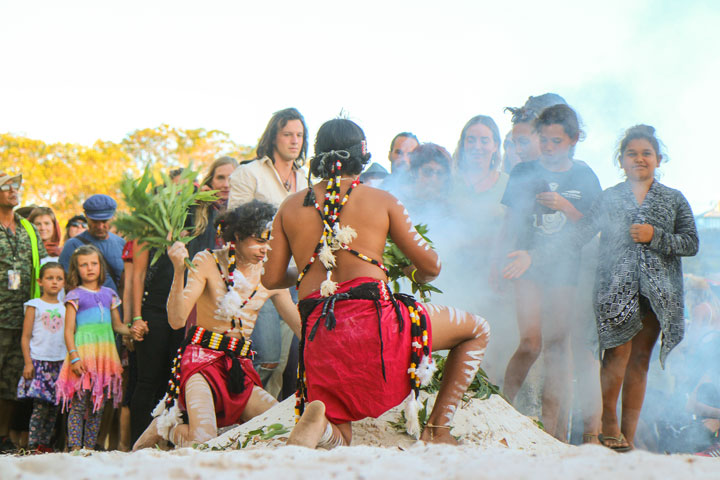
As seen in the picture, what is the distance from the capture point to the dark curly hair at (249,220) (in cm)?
414

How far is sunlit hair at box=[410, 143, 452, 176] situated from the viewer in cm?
527

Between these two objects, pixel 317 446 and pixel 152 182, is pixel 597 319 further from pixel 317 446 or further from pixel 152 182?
pixel 152 182

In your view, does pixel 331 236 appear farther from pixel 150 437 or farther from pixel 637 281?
pixel 637 281

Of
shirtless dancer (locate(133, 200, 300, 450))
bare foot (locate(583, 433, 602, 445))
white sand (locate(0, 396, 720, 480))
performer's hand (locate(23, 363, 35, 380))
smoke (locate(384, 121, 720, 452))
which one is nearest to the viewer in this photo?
white sand (locate(0, 396, 720, 480))

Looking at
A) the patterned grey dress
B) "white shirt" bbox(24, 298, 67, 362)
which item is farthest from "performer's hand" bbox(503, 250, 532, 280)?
"white shirt" bbox(24, 298, 67, 362)

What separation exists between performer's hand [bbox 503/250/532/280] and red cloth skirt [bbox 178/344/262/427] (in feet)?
6.01

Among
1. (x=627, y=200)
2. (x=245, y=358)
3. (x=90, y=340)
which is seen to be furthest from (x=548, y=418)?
(x=90, y=340)

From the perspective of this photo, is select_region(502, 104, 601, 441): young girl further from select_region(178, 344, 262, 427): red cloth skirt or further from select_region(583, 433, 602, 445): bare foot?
select_region(178, 344, 262, 427): red cloth skirt

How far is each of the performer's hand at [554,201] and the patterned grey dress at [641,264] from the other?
0.75 feet

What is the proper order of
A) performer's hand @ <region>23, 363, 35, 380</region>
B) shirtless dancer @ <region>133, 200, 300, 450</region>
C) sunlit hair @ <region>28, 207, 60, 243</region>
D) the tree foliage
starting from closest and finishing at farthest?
shirtless dancer @ <region>133, 200, 300, 450</region> < performer's hand @ <region>23, 363, 35, 380</region> < sunlit hair @ <region>28, 207, 60, 243</region> < the tree foliage

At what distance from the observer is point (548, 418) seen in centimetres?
437

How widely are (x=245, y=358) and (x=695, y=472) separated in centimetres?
265

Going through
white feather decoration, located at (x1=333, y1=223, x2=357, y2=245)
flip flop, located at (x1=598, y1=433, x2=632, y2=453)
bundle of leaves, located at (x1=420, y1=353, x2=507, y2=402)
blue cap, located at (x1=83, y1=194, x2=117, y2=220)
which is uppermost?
blue cap, located at (x1=83, y1=194, x2=117, y2=220)

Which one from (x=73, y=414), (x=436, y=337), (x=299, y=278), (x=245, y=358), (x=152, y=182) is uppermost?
(x=152, y=182)
